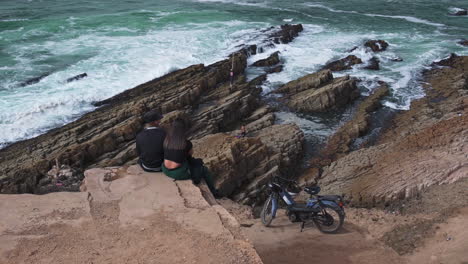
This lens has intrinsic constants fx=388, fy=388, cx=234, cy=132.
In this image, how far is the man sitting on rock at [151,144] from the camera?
691cm

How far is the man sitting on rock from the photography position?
6910mm

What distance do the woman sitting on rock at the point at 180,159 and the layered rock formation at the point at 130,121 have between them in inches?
324

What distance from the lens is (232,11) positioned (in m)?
43.2

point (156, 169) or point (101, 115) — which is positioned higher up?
point (156, 169)

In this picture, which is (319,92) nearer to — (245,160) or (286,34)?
(245,160)

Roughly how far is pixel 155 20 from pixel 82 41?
9.26 metres

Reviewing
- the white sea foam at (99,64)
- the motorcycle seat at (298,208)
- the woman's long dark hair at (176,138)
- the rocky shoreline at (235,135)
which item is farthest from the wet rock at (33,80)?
the motorcycle seat at (298,208)

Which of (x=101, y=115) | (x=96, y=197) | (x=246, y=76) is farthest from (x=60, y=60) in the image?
(x=96, y=197)

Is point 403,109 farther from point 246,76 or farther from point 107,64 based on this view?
point 107,64

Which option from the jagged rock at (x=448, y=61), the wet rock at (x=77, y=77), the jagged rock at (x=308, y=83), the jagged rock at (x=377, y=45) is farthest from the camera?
the jagged rock at (x=377, y=45)

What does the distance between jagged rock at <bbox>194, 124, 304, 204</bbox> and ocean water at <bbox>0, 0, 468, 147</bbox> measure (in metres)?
3.73

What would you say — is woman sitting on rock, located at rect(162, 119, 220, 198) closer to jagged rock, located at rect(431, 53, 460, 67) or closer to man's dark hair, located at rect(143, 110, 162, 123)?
man's dark hair, located at rect(143, 110, 162, 123)

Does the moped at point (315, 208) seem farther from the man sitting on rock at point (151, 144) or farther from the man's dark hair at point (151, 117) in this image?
the man's dark hair at point (151, 117)

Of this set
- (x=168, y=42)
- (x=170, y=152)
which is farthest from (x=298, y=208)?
(x=168, y=42)
